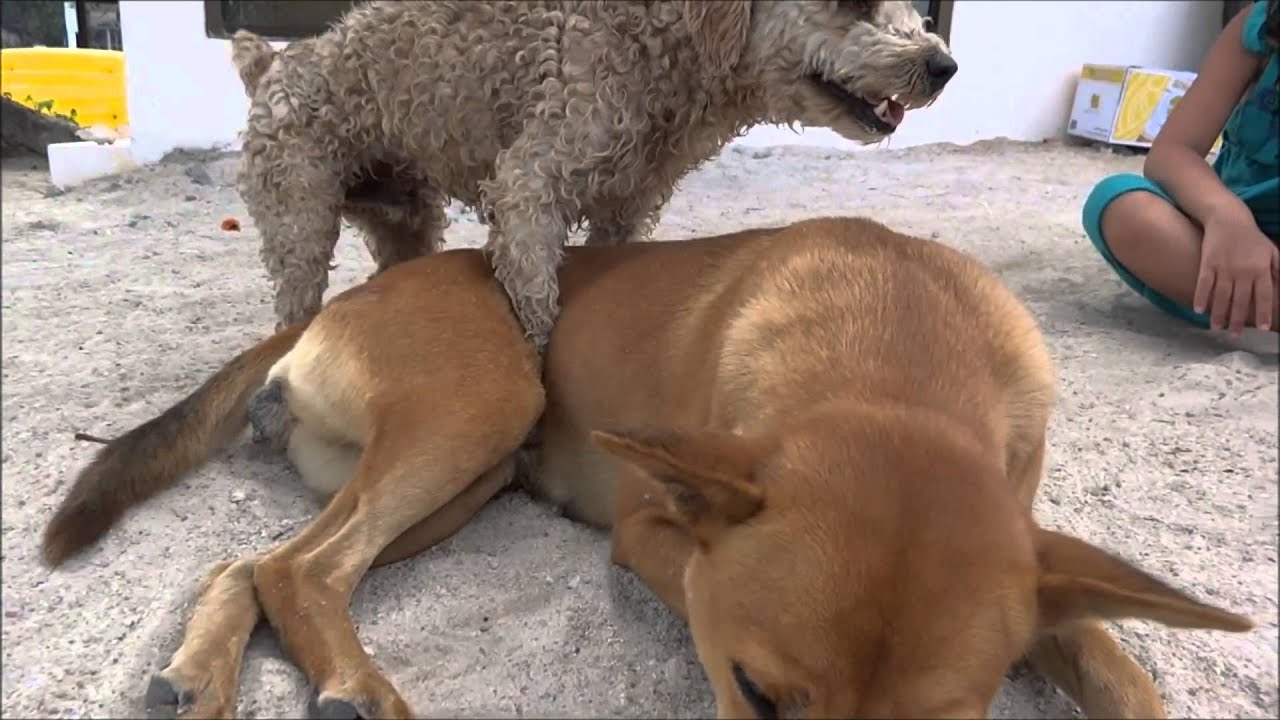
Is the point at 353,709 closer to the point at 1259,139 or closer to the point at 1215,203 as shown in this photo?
the point at 1215,203

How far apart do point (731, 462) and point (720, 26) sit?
1167mm

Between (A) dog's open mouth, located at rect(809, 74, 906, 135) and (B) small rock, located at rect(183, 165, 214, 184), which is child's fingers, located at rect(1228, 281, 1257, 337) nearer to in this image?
(A) dog's open mouth, located at rect(809, 74, 906, 135)

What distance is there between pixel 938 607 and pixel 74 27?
8.91ft

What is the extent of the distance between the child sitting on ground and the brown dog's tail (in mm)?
2285

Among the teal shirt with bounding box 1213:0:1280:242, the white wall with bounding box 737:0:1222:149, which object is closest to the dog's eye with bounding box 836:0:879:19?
the teal shirt with bounding box 1213:0:1280:242

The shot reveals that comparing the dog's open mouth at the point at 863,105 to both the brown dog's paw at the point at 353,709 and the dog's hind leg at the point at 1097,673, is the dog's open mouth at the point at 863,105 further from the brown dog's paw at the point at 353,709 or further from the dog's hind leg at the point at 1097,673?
the brown dog's paw at the point at 353,709

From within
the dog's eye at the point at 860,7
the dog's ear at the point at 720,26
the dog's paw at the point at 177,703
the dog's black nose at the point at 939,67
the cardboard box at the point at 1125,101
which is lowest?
the dog's paw at the point at 177,703

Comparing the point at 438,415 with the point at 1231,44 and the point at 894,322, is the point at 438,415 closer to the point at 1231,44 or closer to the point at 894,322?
the point at 894,322

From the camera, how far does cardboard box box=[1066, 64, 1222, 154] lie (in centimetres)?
568

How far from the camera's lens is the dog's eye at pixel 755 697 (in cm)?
106

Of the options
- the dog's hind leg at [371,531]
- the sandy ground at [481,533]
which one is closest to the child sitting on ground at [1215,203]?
the sandy ground at [481,533]

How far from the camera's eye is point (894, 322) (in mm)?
1423

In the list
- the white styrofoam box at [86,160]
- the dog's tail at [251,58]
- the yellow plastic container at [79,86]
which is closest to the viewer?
the dog's tail at [251,58]

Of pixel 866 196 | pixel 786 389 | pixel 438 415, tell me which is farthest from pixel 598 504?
pixel 866 196
